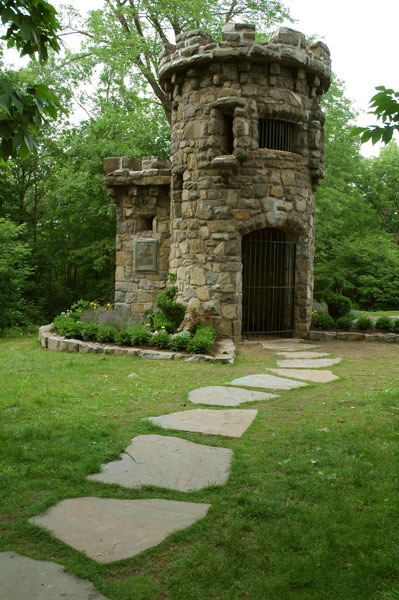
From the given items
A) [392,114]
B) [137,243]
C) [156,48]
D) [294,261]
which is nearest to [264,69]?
[294,261]

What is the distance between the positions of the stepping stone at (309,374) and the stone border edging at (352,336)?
350 cm

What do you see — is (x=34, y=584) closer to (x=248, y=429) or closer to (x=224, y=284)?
(x=248, y=429)

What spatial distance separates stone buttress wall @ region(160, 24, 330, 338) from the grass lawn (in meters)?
4.05

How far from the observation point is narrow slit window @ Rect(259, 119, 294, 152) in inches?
381

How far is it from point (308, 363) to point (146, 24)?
15400 mm

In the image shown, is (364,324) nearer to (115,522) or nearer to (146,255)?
(146,255)

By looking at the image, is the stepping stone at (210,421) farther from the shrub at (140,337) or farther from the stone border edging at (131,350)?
the shrub at (140,337)

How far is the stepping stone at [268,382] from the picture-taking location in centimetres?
575

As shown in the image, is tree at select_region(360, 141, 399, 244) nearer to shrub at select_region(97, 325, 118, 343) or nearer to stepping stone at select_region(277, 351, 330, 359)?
stepping stone at select_region(277, 351, 330, 359)

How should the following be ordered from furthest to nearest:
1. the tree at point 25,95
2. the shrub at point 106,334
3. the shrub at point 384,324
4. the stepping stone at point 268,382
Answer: the shrub at point 384,324 < the shrub at point 106,334 < the stepping stone at point 268,382 < the tree at point 25,95

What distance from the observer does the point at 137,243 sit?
1135cm

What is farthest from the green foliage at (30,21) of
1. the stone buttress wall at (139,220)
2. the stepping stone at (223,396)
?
the stone buttress wall at (139,220)

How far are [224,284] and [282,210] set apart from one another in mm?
1845

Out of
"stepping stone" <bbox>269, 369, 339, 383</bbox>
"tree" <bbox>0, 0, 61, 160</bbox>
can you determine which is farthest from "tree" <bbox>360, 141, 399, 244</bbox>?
"tree" <bbox>0, 0, 61, 160</bbox>
